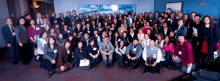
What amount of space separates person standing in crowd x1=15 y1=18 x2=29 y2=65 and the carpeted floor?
12.4 inches

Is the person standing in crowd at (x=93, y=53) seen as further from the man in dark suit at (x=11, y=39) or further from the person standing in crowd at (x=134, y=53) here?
the man in dark suit at (x=11, y=39)

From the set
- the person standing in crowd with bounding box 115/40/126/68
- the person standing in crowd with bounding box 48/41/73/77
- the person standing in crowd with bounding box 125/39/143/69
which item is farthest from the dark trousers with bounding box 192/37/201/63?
the person standing in crowd with bounding box 48/41/73/77

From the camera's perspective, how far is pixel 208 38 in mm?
3664

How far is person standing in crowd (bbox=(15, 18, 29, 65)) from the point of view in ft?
13.4

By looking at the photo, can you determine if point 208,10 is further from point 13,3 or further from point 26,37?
point 13,3

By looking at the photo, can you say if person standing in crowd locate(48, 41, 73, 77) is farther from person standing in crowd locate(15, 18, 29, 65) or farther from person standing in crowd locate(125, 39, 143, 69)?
person standing in crowd locate(125, 39, 143, 69)

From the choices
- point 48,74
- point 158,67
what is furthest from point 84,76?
point 158,67

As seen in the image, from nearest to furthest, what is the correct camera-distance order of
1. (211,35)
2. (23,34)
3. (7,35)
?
(211,35) → (7,35) → (23,34)

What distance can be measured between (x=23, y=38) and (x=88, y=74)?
236 centimetres

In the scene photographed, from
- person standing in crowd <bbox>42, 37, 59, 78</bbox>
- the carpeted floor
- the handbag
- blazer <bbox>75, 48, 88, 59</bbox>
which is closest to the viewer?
the carpeted floor

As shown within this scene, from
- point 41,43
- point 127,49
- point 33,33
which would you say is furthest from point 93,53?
point 33,33

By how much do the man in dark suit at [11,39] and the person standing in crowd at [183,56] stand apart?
4717mm

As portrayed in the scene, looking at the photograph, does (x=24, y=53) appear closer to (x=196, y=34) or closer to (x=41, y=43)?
(x=41, y=43)

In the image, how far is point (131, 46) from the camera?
411 centimetres
